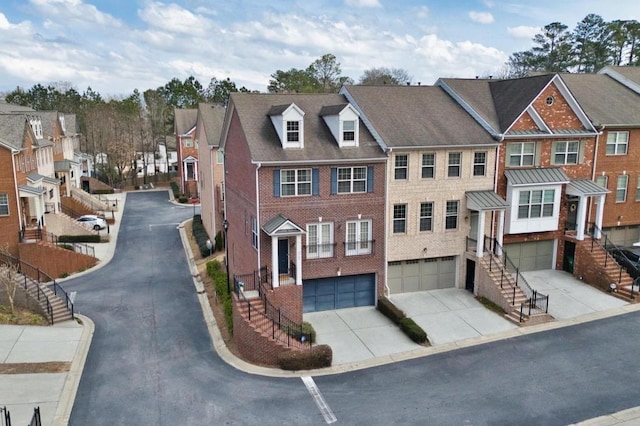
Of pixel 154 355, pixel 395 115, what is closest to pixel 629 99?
pixel 395 115

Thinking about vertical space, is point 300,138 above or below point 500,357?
above

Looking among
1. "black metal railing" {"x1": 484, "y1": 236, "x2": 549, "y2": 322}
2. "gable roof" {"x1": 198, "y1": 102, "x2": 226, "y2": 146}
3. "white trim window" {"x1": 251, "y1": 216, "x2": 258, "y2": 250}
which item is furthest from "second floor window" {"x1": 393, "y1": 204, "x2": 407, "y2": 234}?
"gable roof" {"x1": 198, "y1": 102, "x2": 226, "y2": 146}

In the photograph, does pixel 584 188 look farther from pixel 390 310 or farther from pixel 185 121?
pixel 185 121

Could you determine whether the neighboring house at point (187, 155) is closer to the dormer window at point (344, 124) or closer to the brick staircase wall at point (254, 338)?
the dormer window at point (344, 124)

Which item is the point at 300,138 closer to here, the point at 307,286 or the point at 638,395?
the point at 307,286

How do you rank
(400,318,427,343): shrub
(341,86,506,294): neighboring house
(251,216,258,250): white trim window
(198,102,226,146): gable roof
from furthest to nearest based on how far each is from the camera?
(198,102,226,146): gable roof → (341,86,506,294): neighboring house → (251,216,258,250): white trim window → (400,318,427,343): shrub

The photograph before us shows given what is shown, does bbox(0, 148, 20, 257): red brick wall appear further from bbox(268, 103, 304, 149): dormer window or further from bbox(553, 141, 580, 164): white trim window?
bbox(553, 141, 580, 164): white trim window
